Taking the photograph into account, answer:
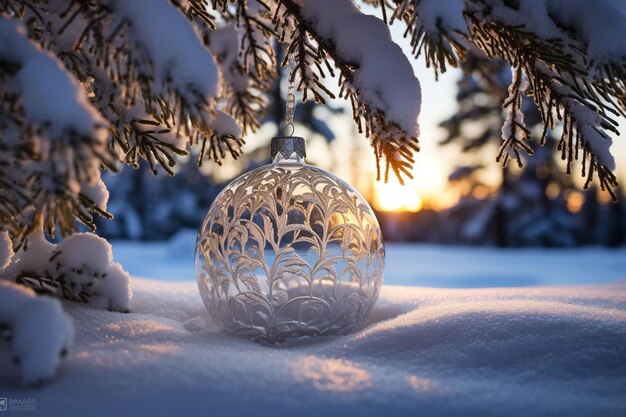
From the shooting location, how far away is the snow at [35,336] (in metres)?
1.66

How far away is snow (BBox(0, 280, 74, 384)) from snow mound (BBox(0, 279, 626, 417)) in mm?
84

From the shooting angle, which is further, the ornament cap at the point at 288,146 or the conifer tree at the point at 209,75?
the ornament cap at the point at 288,146

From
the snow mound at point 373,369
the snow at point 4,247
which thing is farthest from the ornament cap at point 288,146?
the snow at point 4,247

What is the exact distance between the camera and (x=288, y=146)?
2775 millimetres

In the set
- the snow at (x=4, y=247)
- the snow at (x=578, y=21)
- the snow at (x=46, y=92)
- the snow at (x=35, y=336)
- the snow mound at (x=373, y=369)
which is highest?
the snow at (x=578, y=21)

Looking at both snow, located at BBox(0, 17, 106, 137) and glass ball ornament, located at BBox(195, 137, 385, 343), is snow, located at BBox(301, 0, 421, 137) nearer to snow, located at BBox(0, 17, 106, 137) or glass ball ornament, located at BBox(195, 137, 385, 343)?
glass ball ornament, located at BBox(195, 137, 385, 343)

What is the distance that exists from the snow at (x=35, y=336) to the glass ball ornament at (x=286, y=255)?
95cm

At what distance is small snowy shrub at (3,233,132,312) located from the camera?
2781mm

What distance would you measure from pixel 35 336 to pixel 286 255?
1.14 metres

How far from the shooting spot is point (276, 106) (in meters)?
13.1

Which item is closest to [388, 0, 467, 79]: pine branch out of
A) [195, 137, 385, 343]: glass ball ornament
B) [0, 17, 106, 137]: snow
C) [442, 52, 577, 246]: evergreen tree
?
[195, 137, 385, 343]: glass ball ornament

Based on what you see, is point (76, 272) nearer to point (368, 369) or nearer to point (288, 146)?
point (288, 146)

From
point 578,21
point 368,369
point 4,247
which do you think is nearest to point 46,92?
point 4,247

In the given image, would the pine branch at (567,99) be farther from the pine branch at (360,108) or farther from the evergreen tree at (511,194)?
the evergreen tree at (511,194)
